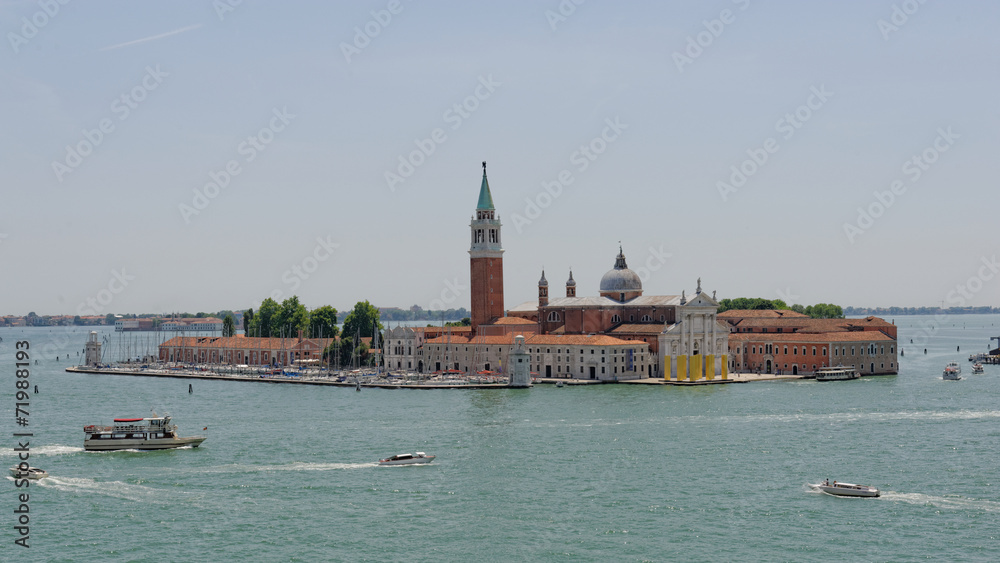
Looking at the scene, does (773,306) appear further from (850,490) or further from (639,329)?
(850,490)

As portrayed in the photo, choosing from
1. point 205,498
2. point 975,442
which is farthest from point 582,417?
point 205,498

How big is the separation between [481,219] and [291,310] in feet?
89.3

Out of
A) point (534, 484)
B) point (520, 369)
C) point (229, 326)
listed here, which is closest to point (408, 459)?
point (534, 484)

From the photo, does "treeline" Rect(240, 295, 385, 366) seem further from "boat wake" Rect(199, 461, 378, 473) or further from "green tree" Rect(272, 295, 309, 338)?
"boat wake" Rect(199, 461, 378, 473)

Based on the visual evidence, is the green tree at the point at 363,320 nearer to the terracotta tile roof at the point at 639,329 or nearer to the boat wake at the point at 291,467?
the terracotta tile roof at the point at 639,329

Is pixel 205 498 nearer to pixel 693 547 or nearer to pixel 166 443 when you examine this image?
pixel 166 443

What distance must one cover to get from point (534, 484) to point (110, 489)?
1383cm

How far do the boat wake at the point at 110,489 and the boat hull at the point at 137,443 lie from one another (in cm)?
631

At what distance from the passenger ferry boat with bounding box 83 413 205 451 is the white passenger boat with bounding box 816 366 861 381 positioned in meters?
47.6

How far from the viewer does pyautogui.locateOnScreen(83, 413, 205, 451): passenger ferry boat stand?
1785 inches

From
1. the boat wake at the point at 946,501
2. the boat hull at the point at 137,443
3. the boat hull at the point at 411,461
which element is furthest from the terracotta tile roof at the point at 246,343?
the boat wake at the point at 946,501

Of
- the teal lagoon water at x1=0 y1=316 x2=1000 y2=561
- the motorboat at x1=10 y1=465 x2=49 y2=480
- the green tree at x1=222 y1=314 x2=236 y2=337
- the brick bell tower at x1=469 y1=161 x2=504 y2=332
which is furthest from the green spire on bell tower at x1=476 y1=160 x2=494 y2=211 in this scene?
the motorboat at x1=10 y1=465 x2=49 y2=480

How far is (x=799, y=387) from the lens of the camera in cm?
7300

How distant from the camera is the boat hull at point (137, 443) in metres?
45.2
